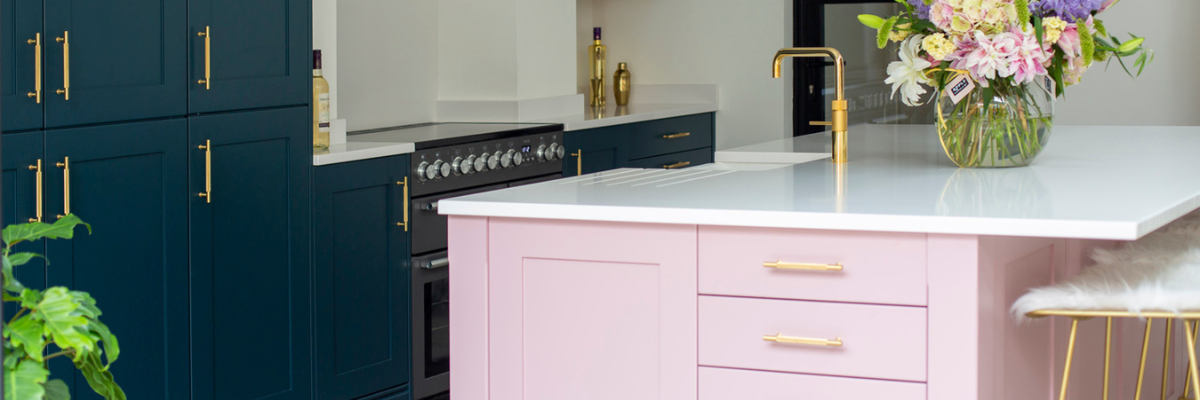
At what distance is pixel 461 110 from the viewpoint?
4613 millimetres

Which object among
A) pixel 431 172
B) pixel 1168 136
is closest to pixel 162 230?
pixel 431 172

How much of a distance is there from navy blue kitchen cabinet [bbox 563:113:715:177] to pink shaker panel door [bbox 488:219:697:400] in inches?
89.0

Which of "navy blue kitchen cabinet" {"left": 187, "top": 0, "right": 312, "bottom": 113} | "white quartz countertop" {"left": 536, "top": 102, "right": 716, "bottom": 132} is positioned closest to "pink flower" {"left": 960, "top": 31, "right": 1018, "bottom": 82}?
"navy blue kitchen cabinet" {"left": 187, "top": 0, "right": 312, "bottom": 113}

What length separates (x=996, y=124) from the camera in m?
2.49

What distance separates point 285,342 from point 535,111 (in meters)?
1.74

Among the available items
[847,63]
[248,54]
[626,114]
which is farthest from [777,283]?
[847,63]

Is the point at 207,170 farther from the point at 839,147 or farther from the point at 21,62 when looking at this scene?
the point at 839,147

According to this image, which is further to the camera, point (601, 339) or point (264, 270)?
point (264, 270)

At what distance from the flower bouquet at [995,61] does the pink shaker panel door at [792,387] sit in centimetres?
75

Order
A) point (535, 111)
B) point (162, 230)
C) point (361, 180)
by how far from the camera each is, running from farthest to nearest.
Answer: point (535, 111) < point (361, 180) < point (162, 230)

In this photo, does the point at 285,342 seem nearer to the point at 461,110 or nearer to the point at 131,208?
the point at 131,208

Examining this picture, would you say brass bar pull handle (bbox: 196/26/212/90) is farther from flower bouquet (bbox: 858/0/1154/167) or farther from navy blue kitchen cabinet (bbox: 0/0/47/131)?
flower bouquet (bbox: 858/0/1154/167)

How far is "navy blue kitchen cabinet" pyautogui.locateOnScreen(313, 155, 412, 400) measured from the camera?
3.25 metres

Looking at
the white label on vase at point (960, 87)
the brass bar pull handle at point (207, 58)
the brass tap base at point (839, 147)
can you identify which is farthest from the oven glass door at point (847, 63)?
the brass bar pull handle at point (207, 58)
